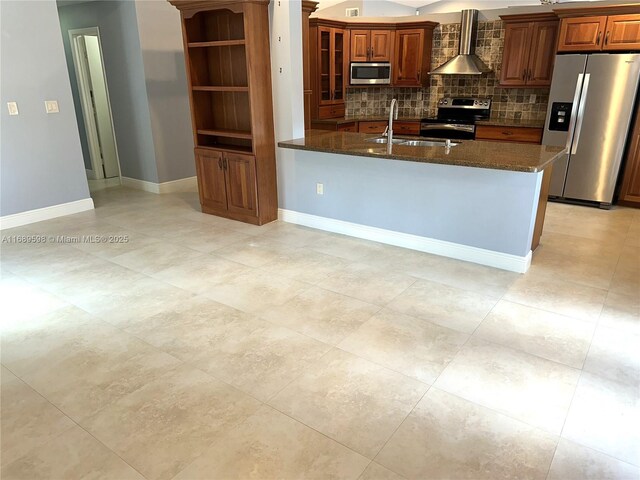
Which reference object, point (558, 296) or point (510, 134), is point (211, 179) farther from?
point (510, 134)

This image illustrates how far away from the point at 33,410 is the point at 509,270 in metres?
3.17

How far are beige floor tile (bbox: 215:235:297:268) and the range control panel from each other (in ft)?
11.2

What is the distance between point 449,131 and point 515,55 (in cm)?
117

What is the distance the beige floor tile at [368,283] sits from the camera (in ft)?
10.1

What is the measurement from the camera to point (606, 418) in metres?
1.97

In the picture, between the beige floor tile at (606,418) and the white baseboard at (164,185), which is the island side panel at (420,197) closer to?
the beige floor tile at (606,418)

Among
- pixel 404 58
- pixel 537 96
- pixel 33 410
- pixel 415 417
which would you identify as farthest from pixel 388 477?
pixel 404 58

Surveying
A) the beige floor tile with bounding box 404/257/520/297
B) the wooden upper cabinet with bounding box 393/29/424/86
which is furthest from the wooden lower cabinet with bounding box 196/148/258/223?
the wooden upper cabinet with bounding box 393/29/424/86

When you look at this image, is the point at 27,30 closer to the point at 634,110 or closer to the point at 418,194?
the point at 418,194

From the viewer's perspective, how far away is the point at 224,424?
1952 millimetres

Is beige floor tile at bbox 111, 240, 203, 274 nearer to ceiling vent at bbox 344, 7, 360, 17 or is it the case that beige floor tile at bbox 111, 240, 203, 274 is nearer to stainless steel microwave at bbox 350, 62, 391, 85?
stainless steel microwave at bbox 350, 62, 391, 85

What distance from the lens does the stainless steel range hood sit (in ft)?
19.2

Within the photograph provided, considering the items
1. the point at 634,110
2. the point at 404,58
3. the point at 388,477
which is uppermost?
the point at 404,58

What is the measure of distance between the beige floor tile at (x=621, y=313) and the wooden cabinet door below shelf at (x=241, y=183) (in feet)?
10.1
